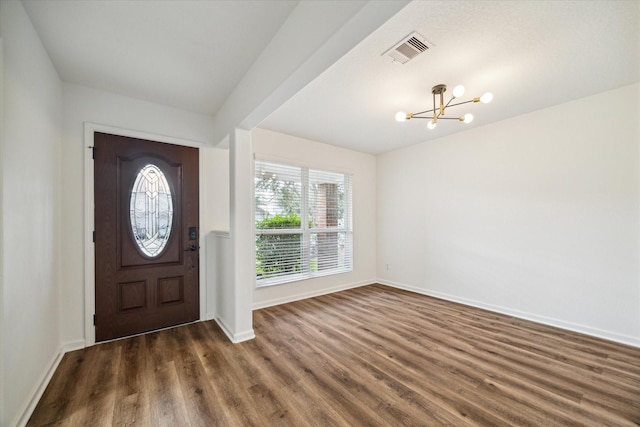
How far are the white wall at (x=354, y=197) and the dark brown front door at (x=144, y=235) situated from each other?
3.42 ft

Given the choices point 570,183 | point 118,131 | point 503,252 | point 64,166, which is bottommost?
point 503,252

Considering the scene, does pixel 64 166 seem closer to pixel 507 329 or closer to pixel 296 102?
pixel 296 102

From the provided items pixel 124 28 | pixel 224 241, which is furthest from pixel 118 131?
pixel 224 241

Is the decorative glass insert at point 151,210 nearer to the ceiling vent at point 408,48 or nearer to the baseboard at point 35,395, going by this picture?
the baseboard at point 35,395

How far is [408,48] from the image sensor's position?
6.46 ft

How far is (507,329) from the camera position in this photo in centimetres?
293

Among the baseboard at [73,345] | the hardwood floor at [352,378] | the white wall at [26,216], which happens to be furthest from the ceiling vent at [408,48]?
the baseboard at [73,345]

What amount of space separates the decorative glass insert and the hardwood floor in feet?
3.46

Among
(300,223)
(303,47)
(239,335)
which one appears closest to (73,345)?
(239,335)

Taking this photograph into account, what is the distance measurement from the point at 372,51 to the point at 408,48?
0.93 feet

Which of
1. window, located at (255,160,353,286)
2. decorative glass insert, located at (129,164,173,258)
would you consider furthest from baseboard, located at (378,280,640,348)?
decorative glass insert, located at (129,164,173,258)

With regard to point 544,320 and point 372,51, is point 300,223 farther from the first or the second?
point 544,320

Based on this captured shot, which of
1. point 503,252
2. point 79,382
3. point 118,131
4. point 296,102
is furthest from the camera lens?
point 503,252

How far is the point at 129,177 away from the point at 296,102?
206cm
